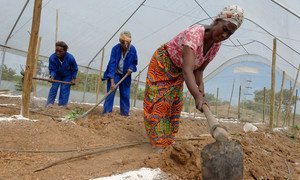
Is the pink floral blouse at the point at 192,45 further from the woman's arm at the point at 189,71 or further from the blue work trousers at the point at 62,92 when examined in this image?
the blue work trousers at the point at 62,92

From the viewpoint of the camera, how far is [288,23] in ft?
24.7

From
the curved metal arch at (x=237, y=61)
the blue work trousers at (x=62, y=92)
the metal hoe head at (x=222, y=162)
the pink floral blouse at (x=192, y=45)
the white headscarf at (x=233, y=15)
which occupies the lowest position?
the metal hoe head at (x=222, y=162)

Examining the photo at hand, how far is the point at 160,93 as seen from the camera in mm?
3092

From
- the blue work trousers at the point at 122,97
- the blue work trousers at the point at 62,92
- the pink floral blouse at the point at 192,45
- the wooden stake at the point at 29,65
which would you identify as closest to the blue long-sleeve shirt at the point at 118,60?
the blue work trousers at the point at 122,97

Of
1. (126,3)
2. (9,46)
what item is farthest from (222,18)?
(9,46)

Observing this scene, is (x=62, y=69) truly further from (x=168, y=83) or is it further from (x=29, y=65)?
(x=168, y=83)

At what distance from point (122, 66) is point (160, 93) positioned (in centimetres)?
226

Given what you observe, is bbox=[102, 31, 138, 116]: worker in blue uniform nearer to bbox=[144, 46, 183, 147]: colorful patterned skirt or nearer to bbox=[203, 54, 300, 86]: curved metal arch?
bbox=[144, 46, 183, 147]: colorful patterned skirt

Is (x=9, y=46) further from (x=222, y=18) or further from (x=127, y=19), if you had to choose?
(x=222, y=18)

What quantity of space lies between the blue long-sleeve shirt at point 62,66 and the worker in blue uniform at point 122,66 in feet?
3.60

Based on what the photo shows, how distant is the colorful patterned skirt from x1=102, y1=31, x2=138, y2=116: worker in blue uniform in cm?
184

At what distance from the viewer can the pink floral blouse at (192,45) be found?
99.7 inches

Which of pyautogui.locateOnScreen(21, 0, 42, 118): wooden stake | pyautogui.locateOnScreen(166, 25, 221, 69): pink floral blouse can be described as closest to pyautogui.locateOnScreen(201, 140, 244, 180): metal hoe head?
pyautogui.locateOnScreen(166, 25, 221, 69): pink floral blouse

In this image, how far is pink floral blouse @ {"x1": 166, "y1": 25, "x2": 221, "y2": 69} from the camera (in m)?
2.53
